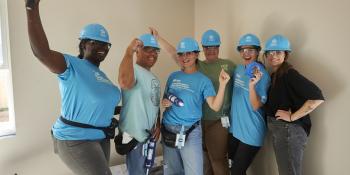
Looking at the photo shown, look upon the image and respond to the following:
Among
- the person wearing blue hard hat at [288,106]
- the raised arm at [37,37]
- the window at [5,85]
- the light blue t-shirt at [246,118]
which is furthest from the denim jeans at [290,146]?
the window at [5,85]

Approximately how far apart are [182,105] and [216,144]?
651mm

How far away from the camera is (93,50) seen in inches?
65.9

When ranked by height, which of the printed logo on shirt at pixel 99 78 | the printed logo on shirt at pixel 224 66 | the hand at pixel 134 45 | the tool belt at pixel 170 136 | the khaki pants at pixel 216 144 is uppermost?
the hand at pixel 134 45

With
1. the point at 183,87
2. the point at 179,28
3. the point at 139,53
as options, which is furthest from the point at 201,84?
the point at 179,28

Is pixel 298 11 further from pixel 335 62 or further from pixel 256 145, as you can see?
pixel 256 145

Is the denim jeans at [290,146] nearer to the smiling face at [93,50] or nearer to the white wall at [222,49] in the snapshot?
the white wall at [222,49]

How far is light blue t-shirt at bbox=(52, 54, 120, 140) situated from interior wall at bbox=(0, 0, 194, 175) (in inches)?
38.9

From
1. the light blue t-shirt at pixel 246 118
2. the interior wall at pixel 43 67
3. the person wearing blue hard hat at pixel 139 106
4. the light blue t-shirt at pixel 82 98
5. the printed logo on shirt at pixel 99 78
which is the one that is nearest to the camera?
the light blue t-shirt at pixel 82 98

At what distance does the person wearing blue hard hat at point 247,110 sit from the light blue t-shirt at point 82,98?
1095 mm

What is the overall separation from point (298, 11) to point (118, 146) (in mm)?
1769

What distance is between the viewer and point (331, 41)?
1994 mm

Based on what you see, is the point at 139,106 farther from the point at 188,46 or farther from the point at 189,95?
the point at 188,46

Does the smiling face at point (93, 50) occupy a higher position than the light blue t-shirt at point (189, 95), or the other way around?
the smiling face at point (93, 50)

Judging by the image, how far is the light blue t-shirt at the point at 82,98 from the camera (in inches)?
59.4
